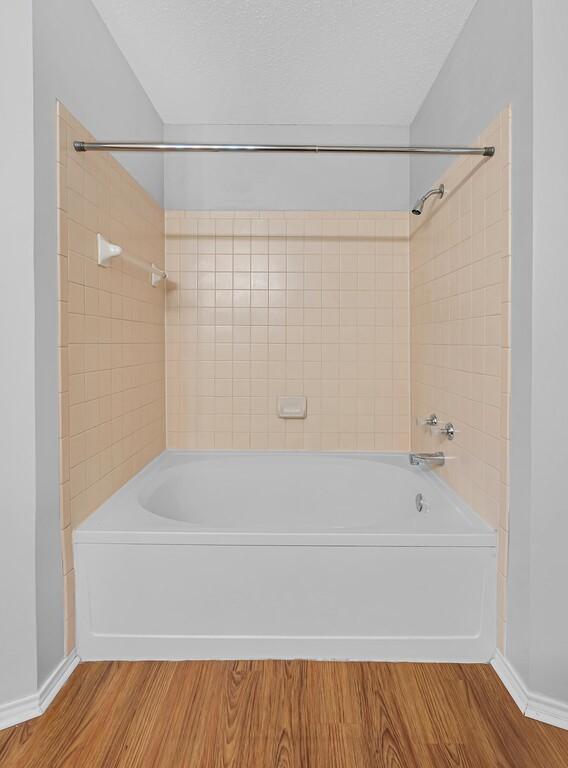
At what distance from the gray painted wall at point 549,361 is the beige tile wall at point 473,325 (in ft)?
0.54

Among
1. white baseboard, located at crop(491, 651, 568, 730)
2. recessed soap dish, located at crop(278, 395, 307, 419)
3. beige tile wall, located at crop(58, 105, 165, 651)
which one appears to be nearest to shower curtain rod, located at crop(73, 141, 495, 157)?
beige tile wall, located at crop(58, 105, 165, 651)

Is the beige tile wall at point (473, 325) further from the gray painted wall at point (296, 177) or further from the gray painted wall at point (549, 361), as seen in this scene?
the gray painted wall at point (296, 177)

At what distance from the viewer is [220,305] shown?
10.3 ft

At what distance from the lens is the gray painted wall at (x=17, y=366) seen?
1.53m

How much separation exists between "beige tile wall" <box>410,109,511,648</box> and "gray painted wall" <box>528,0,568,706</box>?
6.4 inches

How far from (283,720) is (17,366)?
130 cm

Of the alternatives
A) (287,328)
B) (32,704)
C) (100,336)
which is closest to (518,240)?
(100,336)

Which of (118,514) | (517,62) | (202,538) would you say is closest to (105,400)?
(118,514)

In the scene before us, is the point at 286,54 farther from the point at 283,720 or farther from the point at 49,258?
the point at 283,720

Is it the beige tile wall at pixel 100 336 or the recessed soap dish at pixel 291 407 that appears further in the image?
the recessed soap dish at pixel 291 407

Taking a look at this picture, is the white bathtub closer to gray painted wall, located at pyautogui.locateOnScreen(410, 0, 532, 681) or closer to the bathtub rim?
the bathtub rim

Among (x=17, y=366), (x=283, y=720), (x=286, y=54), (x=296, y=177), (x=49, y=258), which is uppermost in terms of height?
(x=286, y=54)

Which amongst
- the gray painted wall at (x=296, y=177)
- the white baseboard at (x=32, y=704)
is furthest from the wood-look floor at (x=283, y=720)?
the gray painted wall at (x=296, y=177)

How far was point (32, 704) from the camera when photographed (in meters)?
1.58
